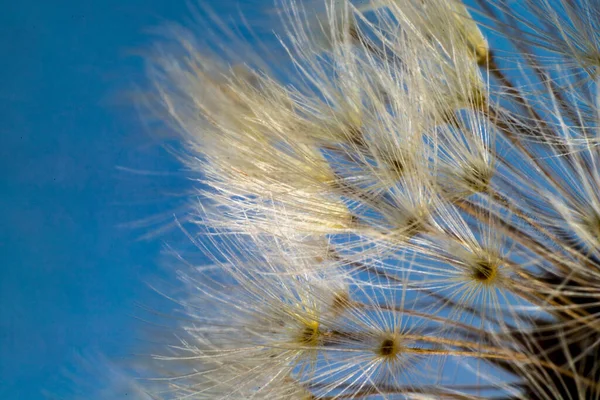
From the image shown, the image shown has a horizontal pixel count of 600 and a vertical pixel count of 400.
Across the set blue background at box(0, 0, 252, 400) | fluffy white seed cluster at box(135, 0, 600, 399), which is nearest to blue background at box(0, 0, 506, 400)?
blue background at box(0, 0, 252, 400)

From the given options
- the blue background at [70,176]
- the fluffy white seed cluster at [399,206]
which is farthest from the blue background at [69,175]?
the fluffy white seed cluster at [399,206]

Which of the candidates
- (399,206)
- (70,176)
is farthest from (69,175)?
(399,206)

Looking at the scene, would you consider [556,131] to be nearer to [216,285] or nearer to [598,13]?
[598,13]

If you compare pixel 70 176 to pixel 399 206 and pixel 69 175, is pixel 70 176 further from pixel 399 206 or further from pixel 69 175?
pixel 399 206

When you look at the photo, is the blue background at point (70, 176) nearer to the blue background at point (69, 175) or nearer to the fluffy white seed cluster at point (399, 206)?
the blue background at point (69, 175)

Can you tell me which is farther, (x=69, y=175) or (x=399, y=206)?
(x=69, y=175)

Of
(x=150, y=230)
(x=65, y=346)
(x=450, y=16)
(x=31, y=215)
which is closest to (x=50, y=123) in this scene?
(x=31, y=215)
